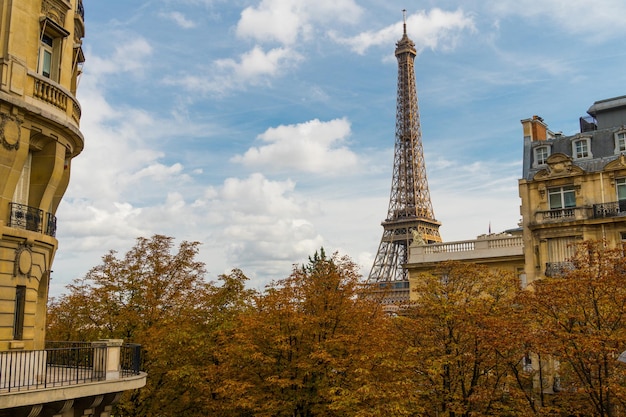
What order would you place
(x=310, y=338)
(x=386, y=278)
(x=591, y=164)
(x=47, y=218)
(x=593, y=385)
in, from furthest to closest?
(x=386, y=278) < (x=591, y=164) < (x=310, y=338) < (x=593, y=385) < (x=47, y=218)

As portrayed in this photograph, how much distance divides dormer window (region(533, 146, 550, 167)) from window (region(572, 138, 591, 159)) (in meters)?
1.88

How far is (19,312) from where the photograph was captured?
19.2m

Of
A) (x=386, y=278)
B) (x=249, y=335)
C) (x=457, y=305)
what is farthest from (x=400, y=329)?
(x=386, y=278)

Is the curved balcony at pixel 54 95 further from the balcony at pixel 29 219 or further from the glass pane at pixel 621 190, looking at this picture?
the glass pane at pixel 621 190

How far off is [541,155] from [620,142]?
5143mm

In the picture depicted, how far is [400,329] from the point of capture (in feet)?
97.8

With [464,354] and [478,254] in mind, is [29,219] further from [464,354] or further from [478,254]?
[478,254]

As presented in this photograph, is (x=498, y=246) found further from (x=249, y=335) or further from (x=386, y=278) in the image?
(x=386, y=278)

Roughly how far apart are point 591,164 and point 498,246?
862cm

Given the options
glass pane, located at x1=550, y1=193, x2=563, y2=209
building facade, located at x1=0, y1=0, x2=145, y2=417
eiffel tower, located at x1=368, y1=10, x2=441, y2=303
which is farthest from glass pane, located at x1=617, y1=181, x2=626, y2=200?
eiffel tower, located at x1=368, y1=10, x2=441, y2=303

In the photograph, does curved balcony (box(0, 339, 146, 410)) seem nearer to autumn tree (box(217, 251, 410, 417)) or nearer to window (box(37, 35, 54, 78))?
autumn tree (box(217, 251, 410, 417))

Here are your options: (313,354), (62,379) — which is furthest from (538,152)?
(62,379)

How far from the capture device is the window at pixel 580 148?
4209 cm

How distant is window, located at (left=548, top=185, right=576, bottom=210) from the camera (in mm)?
40469
